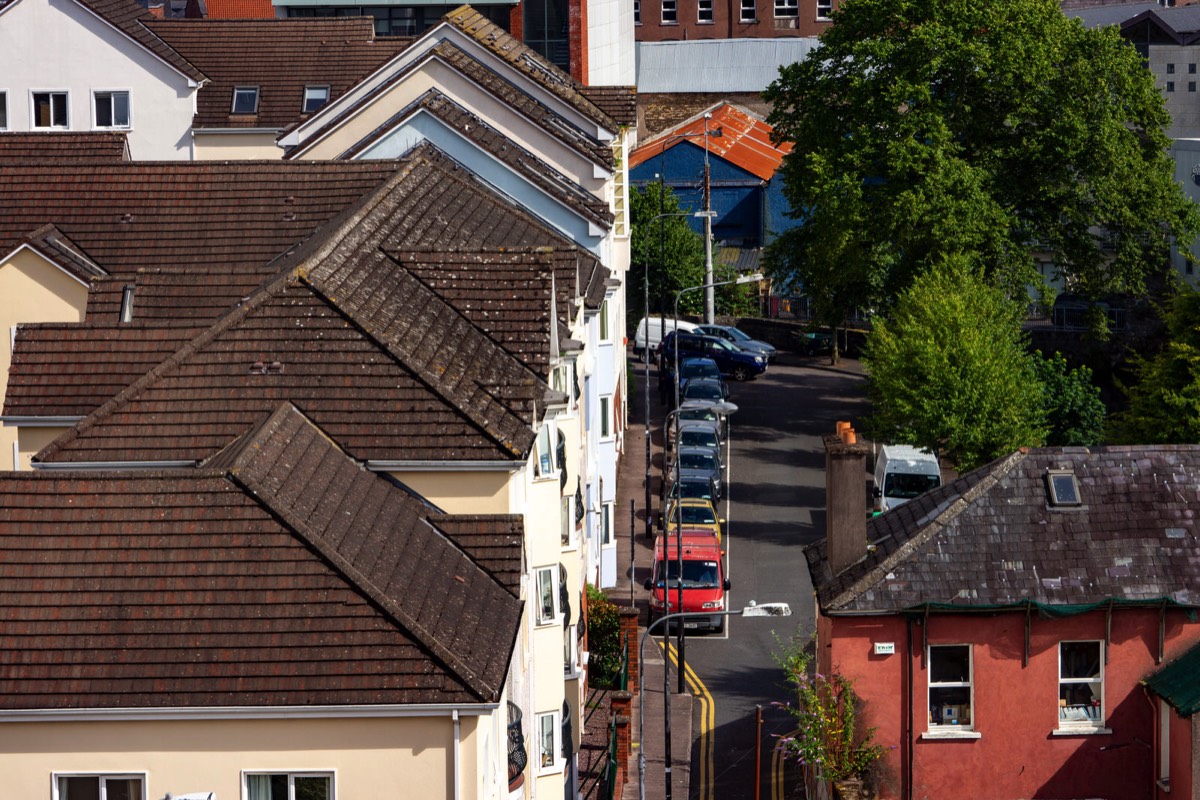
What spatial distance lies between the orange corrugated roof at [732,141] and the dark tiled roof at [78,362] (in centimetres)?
7037

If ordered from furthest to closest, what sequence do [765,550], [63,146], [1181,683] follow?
1. [765,550]
2. [63,146]
3. [1181,683]

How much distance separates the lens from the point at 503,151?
45.4 metres

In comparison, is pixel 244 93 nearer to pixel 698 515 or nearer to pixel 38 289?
pixel 698 515

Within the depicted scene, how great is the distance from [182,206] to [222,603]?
17.6 metres

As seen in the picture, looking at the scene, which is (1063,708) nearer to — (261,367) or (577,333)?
(577,333)

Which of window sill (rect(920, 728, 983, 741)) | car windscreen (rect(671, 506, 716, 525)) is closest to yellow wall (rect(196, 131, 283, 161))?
car windscreen (rect(671, 506, 716, 525))

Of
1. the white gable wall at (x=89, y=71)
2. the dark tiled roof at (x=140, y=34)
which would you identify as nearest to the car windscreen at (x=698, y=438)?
the white gable wall at (x=89, y=71)

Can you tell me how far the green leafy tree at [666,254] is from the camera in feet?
274

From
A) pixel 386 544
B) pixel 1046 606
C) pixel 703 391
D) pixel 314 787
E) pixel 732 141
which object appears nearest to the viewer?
pixel 314 787

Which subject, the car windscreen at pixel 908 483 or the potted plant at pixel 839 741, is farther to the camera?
the car windscreen at pixel 908 483

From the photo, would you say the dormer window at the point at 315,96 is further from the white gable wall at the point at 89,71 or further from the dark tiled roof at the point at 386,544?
the dark tiled roof at the point at 386,544

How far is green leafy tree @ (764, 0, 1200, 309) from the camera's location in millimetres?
65188

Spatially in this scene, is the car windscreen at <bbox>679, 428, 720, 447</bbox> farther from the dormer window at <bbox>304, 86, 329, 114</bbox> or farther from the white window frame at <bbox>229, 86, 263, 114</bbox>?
the white window frame at <bbox>229, 86, 263, 114</bbox>

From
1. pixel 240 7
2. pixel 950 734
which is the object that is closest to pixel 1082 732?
pixel 950 734
